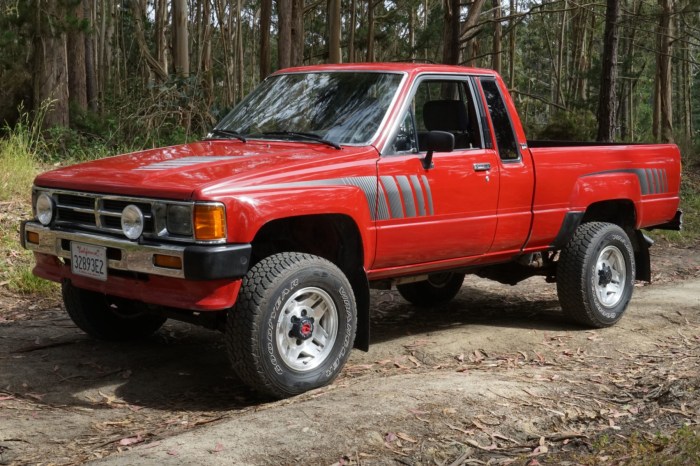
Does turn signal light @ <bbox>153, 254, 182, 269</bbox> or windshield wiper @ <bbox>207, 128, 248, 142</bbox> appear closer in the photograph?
turn signal light @ <bbox>153, 254, 182, 269</bbox>

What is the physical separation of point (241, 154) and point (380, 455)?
213cm

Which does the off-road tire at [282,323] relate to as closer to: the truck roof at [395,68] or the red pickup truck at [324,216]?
the red pickup truck at [324,216]

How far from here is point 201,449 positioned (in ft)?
12.9

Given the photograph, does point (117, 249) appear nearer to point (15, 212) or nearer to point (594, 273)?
point (594, 273)

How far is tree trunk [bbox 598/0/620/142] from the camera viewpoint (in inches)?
568

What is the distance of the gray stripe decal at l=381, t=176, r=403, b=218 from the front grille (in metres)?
1.50

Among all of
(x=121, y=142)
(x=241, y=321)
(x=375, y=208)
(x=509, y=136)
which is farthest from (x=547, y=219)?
(x=121, y=142)

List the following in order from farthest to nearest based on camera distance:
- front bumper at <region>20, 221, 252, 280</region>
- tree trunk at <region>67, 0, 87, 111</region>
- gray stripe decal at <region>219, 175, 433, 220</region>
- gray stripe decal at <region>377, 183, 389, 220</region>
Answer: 1. tree trunk at <region>67, 0, 87, 111</region>
2. gray stripe decal at <region>377, 183, 389, 220</region>
3. gray stripe decal at <region>219, 175, 433, 220</region>
4. front bumper at <region>20, 221, 252, 280</region>

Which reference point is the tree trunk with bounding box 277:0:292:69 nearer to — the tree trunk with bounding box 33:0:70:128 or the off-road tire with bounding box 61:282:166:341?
the tree trunk with bounding box 33:0:70:128

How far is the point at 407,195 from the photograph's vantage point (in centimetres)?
545

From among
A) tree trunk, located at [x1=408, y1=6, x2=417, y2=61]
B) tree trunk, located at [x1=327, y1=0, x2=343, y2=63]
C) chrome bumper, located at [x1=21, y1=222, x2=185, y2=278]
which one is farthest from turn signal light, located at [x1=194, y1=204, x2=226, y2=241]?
tree trunk, located at [x1=408, y1=6, x2=417, y2=61]

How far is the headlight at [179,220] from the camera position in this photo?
4477mm

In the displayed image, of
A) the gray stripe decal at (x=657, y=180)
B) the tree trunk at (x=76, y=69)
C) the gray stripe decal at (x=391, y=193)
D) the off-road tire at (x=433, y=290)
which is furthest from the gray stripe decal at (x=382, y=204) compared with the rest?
the tree trunk at (x=76, y=69)

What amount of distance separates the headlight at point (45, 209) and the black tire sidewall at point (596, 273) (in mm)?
4058
